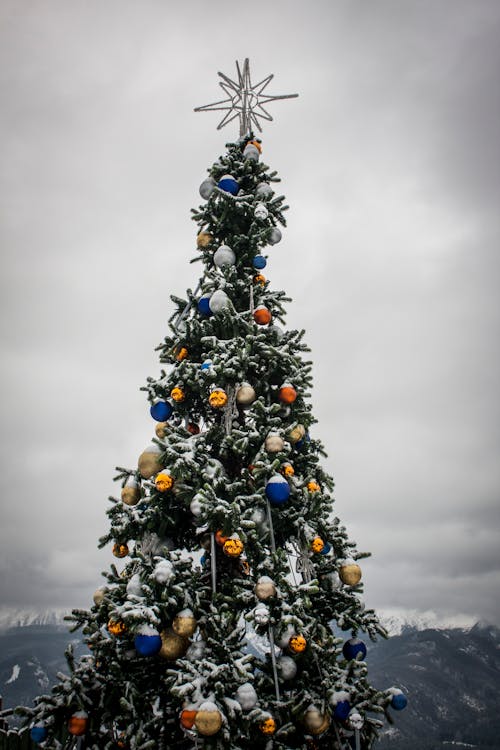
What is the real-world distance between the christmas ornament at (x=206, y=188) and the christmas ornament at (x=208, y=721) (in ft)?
30.2

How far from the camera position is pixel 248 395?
7199 mm

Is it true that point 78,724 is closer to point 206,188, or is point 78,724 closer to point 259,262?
point 259,262

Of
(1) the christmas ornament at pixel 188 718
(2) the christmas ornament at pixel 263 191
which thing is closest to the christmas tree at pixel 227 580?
(1) the christmas ornament at pixel 188 718

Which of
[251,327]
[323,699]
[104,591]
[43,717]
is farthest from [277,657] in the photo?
[251,327]

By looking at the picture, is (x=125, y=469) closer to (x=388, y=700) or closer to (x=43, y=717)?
(x=43, y=717)

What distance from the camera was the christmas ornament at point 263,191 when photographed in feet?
30.6

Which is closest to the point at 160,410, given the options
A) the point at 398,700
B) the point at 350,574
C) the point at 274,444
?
the point at 274,444

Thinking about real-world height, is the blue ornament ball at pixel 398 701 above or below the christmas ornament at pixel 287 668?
below

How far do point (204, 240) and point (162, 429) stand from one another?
15.1ft

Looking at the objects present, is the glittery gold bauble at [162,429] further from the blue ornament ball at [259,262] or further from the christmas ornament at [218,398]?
the blue ornament ball at [259,262]

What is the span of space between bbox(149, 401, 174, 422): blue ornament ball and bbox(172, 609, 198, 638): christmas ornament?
3.31 metres

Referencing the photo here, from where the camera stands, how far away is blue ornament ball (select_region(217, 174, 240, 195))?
916 cm

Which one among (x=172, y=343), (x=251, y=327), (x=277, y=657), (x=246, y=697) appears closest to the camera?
(x=246, y=697)

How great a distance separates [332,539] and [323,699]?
A: 2.12 meters
